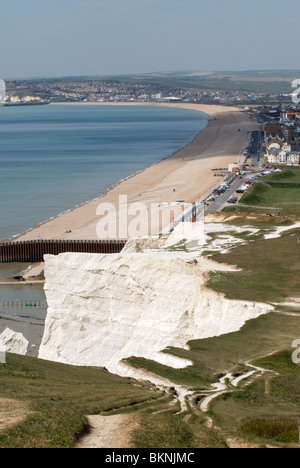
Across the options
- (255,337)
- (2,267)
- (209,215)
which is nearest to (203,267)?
(255,337)

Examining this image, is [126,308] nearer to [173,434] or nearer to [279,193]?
[173,434]

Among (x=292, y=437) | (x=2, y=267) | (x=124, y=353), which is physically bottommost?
(x=2, y=267)

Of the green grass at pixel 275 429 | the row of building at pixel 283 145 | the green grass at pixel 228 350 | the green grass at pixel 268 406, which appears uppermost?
the green grass at pixel 275 429

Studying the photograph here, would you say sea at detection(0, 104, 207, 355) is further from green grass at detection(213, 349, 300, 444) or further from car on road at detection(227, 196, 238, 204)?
green grass at detection(213, 349, 300, 444)

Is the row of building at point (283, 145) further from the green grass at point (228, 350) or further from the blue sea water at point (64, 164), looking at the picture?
the green grass at point (228, 350)

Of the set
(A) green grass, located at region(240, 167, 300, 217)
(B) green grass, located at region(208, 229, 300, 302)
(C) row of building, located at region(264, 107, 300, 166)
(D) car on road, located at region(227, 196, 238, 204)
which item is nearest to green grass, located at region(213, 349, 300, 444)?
(B) green grass, located at region(208, 229, 300, 302)

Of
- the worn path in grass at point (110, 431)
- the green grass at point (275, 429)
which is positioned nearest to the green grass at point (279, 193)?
the green grass at point (275, 429)
